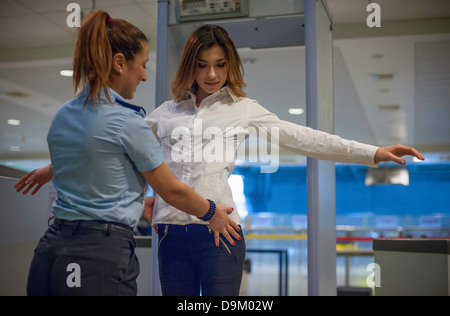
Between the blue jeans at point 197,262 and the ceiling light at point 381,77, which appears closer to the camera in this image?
the blue jeans at point 197,262

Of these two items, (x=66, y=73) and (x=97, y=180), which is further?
(x=66, y=73)

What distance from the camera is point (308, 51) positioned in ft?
6.86

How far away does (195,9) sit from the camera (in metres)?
2.28

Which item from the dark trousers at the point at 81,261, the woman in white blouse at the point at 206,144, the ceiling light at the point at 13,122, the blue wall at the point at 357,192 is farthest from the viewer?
the blue wall at the point at 357,192

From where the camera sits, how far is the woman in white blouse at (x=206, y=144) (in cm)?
152

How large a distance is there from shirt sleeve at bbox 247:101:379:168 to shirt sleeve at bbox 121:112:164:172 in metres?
0.54

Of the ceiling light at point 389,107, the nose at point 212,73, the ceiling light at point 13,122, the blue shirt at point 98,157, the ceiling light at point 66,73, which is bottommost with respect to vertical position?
the blue shirt at point 98,157

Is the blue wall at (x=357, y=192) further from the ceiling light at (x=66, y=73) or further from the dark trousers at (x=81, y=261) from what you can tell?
the dark trousers at (x=81, y=261)

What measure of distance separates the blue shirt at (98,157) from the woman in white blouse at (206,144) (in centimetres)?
34

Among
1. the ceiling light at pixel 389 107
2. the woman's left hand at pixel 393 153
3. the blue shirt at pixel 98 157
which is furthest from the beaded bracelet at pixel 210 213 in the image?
the ceiling light at pixel 389 107

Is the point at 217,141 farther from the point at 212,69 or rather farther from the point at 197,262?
the point at 197,262

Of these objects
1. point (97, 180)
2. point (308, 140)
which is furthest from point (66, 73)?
point (97, 180)

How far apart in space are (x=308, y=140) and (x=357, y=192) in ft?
49.7

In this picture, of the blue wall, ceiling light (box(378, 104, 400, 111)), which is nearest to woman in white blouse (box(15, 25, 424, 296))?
ceiling light (box(378, 104, 400, 111))
